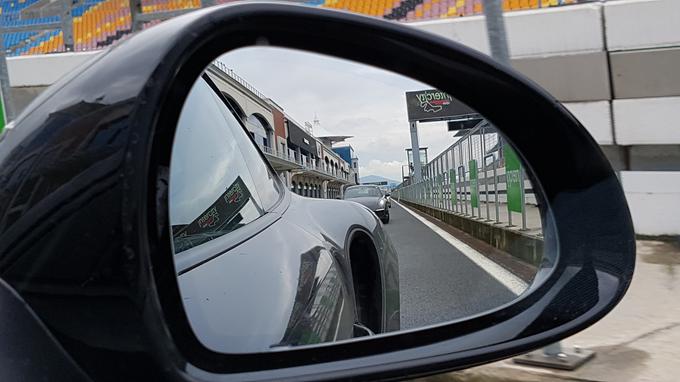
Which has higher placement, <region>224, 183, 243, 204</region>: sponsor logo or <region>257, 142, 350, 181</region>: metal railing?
<region>257, 142, 350, 181</region>: metal railing

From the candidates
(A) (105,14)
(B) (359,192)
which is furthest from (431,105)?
(A) (105,14)

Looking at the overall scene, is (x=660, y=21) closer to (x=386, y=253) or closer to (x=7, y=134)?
(x=386, y=253)

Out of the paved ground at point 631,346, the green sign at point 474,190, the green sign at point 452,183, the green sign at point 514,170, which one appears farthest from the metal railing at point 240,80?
the green sign at point 452,183

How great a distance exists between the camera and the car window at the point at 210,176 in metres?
1.00

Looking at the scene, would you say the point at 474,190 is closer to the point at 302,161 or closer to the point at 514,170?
the point at 514,170

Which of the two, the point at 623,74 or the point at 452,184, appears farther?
the point at 452,184

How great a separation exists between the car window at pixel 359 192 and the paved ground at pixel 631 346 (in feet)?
2.46

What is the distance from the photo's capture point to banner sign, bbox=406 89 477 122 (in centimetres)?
112

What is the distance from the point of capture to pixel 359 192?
2.14m

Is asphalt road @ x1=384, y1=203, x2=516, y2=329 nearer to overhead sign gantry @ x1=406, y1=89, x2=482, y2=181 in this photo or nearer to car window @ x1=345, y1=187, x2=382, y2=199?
car window @ x1=345, y1=187, x2=382, y2=199

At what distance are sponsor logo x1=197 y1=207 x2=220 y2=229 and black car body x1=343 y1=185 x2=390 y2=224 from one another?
32.2 inches

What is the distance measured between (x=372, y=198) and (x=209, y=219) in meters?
1.39

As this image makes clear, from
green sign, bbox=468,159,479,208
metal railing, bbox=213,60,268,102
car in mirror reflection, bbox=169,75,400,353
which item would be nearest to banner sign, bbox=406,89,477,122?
metal railing, bbox=213,60,268,102

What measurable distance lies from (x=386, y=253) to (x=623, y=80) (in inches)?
315
